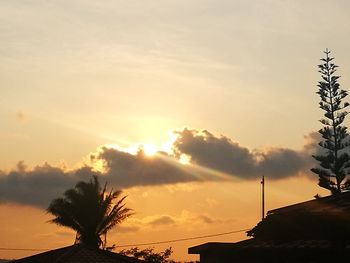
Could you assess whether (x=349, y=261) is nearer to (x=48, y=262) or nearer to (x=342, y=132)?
(x=48, y=262)

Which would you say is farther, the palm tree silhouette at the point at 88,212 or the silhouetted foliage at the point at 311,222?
the palm tree silhouette at the point at 88,212

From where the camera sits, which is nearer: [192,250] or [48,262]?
[192,250]

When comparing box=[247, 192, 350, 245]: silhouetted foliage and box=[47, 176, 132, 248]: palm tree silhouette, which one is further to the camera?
box=[47, 176, 132, 248]: palm tree silhouette

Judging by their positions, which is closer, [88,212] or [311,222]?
[311,222]

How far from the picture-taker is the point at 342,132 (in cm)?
4678

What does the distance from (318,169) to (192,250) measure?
1119 inches

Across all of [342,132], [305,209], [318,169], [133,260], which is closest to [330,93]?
[342,132]

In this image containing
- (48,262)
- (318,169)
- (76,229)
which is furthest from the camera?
(318,169)

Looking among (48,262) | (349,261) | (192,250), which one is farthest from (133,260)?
(349,261)

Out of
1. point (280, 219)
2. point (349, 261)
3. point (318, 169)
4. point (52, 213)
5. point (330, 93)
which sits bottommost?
point (349, 261)

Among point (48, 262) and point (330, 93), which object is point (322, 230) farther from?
point (330, 93)

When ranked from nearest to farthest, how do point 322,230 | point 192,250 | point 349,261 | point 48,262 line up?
1. point 349,261
2. point 322,230
3. point 192,250
4. point 48,262

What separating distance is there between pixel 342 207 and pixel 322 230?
40.0 inches

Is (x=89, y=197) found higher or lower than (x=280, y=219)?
higher
